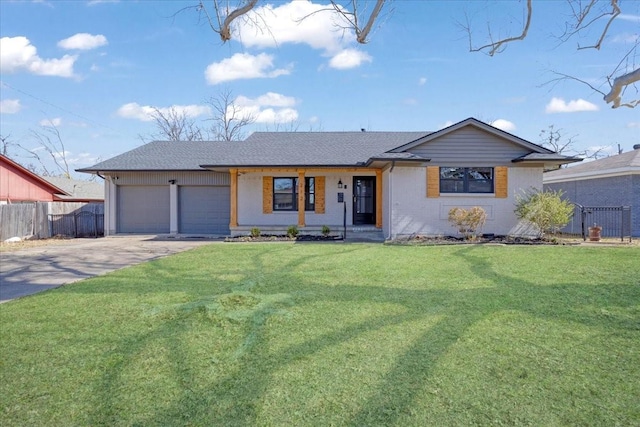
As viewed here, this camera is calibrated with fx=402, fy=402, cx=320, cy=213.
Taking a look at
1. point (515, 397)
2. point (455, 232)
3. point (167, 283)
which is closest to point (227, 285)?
point (167, 283)

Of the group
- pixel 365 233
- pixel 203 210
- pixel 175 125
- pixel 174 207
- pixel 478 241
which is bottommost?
pixel 478 241

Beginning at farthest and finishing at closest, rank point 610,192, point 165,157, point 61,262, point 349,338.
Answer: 1. point 165,157
2. point 610,192
3. point 61,262
4. point 349,338

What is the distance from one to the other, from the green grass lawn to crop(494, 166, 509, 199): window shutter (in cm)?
684

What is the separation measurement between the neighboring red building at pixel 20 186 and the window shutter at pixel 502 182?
72.3 feet

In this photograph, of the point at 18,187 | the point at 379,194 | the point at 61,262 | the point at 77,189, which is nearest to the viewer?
the point at 61,262

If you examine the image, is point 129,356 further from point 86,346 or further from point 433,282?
point 433,282

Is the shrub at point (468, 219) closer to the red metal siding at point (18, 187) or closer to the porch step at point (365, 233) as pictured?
the porch step at point (365, 233)

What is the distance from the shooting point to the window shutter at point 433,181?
1356 cm

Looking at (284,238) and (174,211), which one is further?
(174,211)

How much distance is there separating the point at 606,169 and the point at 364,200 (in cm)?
940

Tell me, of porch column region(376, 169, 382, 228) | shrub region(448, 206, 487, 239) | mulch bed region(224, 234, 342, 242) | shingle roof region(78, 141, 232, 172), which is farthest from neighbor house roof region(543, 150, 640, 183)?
shingle roof region(78, 141, 232, 172)

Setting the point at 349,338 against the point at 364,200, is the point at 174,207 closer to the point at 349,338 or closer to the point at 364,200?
the point at 364,200

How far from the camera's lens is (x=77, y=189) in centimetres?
2702

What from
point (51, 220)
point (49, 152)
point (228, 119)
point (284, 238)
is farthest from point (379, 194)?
point (49, 152)
